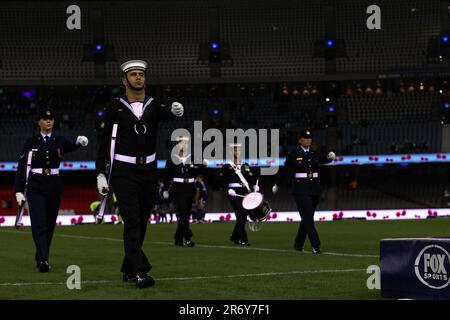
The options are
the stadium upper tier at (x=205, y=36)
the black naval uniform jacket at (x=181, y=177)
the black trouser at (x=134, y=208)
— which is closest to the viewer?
the black trouser at (x=134, y=208)

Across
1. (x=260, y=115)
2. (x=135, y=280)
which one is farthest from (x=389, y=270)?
(x=260, y=115)

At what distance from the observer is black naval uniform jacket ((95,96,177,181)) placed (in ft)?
35.4

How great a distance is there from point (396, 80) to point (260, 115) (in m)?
7.17

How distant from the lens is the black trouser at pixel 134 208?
10.5 metres

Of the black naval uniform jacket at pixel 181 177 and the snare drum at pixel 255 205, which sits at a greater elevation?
the black naval uniform jacket at pixel 181 177

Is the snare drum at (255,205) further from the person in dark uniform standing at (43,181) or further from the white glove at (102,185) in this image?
the white glove at (102,185)

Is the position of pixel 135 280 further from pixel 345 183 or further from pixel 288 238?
pixel 345 183

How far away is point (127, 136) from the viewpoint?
35.4 ft

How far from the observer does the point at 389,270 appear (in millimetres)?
9477

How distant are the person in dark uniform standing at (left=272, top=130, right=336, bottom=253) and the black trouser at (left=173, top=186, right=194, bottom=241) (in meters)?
2.77

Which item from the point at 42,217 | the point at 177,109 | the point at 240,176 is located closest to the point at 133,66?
the point at 177,109

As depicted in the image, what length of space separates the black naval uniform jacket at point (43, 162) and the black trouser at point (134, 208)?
292 cm

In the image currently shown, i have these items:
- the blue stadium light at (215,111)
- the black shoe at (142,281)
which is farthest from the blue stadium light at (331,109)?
the black shoe at (142,281)

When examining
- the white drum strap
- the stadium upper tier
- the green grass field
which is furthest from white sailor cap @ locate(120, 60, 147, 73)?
the stadium upper tier
